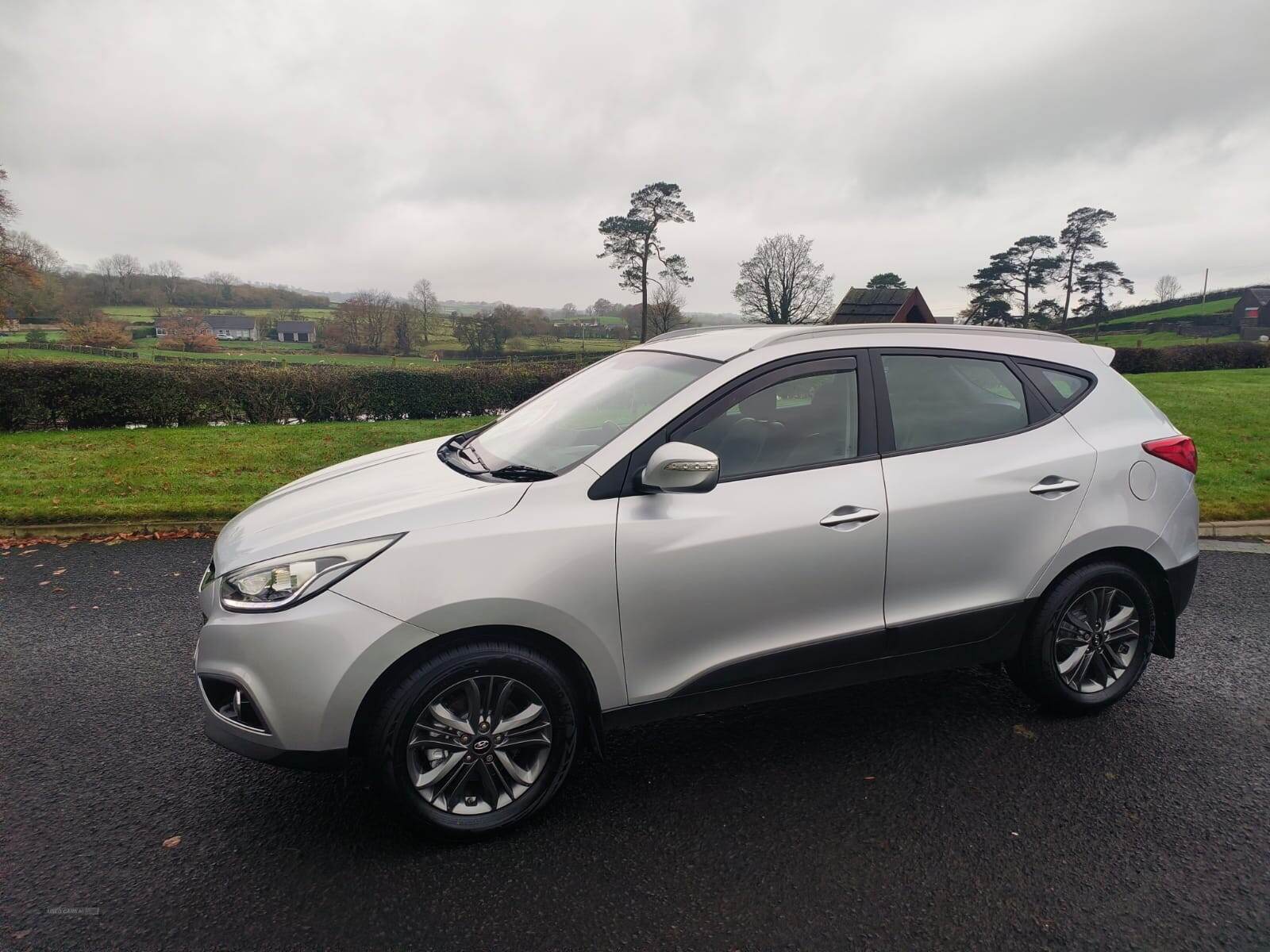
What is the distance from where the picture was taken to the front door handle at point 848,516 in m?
3.08

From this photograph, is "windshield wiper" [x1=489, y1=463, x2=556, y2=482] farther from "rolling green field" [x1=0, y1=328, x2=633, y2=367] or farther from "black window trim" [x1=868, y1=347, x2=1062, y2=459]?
"rolling green field" [x1=0, y1=328, x2=633, y2=367]

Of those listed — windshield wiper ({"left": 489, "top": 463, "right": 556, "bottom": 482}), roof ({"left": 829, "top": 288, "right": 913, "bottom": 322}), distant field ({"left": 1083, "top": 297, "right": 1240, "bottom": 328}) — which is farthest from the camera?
distant field ({"left": 1083, "top": 297, "right": 1240, "bottom": 328})

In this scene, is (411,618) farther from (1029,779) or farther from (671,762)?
(1029,779)

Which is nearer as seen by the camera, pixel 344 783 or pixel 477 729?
pixel 477 729

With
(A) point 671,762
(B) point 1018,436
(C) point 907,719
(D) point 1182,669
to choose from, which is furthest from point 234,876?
(D) point 1182,669

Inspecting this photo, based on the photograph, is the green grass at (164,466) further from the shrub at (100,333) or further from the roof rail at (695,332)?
the shrub at (100,333)

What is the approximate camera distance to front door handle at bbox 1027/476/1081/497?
11.2 feet

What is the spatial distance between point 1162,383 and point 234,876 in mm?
26737

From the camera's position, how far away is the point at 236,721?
2.71m

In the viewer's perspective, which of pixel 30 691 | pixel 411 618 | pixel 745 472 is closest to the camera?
pixel 411 618

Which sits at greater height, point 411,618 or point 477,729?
point 411,618

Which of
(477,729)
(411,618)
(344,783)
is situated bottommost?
(344,783)

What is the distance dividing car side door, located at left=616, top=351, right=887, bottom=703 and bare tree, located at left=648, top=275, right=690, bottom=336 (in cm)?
5468

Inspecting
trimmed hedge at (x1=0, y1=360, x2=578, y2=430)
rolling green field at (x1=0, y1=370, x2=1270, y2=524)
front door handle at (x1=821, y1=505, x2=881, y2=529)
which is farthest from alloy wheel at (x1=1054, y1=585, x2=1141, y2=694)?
trimmed hedge at (x1=0, y1=360, x2=578, y2=430)
